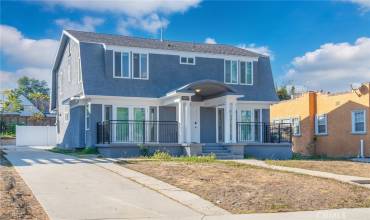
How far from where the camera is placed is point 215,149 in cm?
2250

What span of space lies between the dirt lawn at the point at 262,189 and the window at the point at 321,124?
14877mm

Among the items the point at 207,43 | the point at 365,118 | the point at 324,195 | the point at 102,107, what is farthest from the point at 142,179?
the point at 207,43

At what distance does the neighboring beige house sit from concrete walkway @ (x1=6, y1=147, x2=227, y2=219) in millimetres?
16529

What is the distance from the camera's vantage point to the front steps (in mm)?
21798

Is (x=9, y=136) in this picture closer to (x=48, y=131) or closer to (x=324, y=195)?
(x=48, y=131)

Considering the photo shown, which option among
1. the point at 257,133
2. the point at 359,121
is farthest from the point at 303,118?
the point at 257,133

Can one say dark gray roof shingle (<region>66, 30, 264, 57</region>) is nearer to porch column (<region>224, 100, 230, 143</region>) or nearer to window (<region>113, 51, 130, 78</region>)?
window (<region>113, 51, 130, 78</region>)

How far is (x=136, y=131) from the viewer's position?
23.6 meters

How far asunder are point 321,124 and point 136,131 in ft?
41.1

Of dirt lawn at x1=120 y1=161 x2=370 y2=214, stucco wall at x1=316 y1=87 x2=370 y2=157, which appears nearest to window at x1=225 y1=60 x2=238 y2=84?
stucco wall at x1=316 y1=87 x2=370 y2=157

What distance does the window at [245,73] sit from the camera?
26781 mm

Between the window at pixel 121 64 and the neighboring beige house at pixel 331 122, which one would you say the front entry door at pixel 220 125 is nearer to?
the window at pixel 121 64

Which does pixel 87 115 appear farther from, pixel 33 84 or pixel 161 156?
pixel 33 84

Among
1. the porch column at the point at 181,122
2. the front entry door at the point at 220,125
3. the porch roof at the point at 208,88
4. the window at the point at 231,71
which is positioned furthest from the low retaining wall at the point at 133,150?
the window at the point at 231,71
